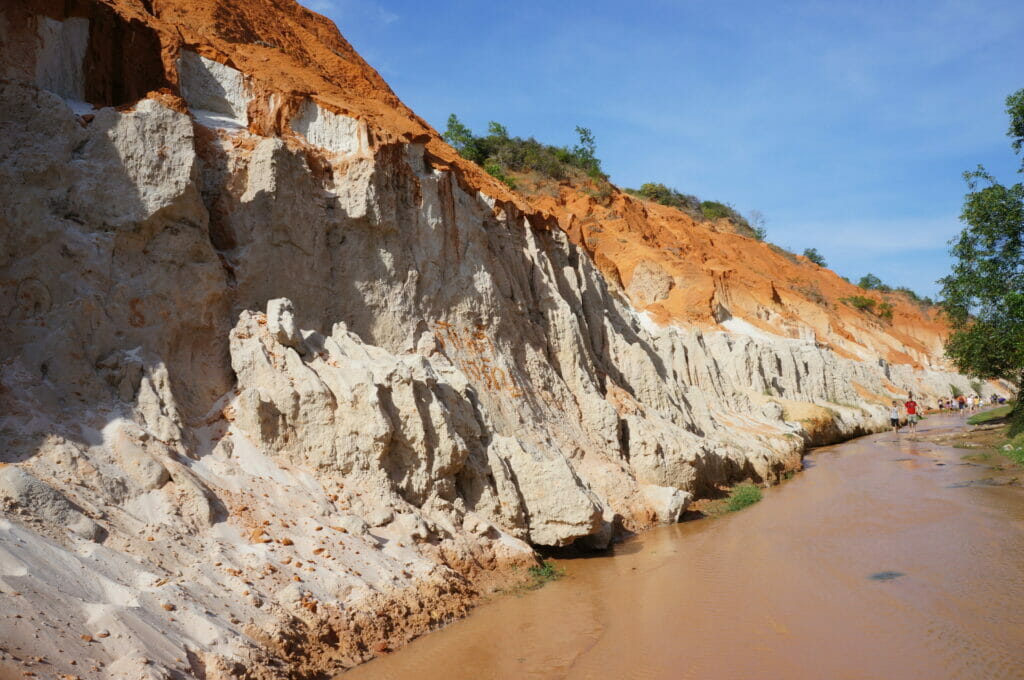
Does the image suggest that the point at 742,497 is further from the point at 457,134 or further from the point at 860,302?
the point at 860,302

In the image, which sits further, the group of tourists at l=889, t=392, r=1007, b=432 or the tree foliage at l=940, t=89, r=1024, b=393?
the group of tourists at l=889, t=392, r=1007, b=432

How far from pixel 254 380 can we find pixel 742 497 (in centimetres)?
980

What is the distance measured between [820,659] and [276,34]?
15722 millimetres

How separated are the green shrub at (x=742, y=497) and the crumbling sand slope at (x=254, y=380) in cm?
47

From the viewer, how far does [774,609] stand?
755cm

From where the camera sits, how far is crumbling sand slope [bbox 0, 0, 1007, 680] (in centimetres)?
589

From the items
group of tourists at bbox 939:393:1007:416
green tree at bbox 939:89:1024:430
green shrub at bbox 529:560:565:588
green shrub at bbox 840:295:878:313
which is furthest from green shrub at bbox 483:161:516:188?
green shrub at bbox 840:295:878:313

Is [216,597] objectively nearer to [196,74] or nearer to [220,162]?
[220,162]

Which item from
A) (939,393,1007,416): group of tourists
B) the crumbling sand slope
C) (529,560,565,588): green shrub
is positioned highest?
the crumbling sand slope

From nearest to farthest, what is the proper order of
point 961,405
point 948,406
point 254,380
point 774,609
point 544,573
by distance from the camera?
1. point 774,609
2. point 254,380
3. point 544,573
4. point 961,405
5. point 948,406

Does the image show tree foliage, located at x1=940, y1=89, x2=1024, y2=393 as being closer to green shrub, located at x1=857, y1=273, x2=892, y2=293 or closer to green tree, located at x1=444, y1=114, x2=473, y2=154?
green tree, located at x1=444, y1=114, x2=473, y2=154

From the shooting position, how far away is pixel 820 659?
6.17 m

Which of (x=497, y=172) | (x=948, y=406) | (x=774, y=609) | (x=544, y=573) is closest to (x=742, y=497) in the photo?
(x=544, y=573)

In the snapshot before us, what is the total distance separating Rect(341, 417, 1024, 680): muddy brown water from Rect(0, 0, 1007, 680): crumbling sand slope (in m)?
0.68
